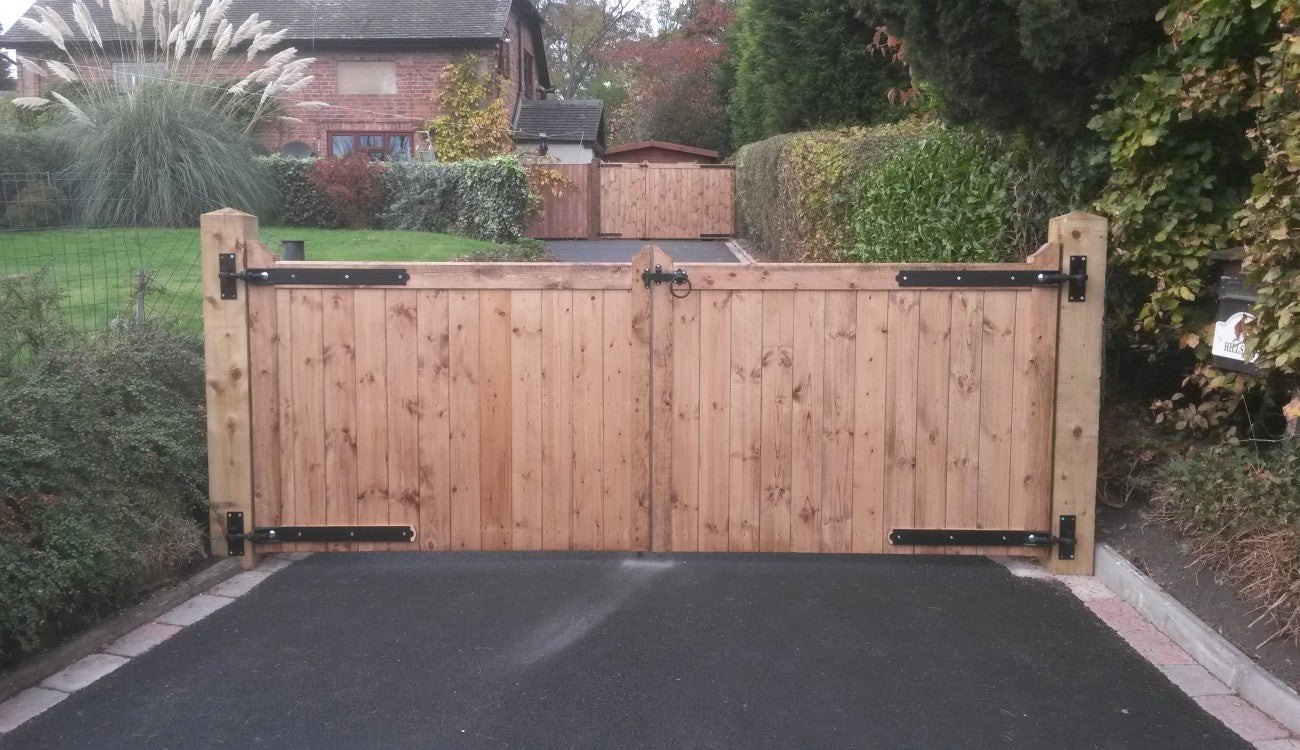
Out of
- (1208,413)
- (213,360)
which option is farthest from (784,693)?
(213,360)

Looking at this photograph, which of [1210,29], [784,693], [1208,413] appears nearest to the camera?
[784,693]

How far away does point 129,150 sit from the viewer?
1502 centimetres

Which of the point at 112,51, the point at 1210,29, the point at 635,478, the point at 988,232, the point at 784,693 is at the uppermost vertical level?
the point at 112,51

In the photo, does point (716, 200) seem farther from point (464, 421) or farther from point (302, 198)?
point (464, 421)

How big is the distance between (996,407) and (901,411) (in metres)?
0.47

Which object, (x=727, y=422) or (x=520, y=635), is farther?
(x=727, y=422)

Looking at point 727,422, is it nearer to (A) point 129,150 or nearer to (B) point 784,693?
(B) point 784,693

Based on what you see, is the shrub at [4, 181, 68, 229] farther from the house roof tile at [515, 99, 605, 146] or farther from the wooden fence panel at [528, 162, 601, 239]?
the house roof tile at [515, 99, 605, 146]

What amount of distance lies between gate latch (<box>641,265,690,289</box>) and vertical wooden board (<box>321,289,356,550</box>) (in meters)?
1.50

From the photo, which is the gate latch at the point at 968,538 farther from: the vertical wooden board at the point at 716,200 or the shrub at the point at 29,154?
the vertical wooden board at the point at 716,200

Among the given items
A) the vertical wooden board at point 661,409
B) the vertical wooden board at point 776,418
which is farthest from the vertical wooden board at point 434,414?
the vertical wooden board at point 776,418

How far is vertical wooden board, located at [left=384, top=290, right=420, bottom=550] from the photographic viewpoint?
20.5ft


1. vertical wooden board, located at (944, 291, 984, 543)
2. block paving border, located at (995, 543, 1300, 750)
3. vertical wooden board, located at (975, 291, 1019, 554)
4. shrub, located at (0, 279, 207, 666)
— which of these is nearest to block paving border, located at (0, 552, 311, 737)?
shrub, located at (0, 279, 207, 666)

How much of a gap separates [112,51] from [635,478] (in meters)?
23.0
